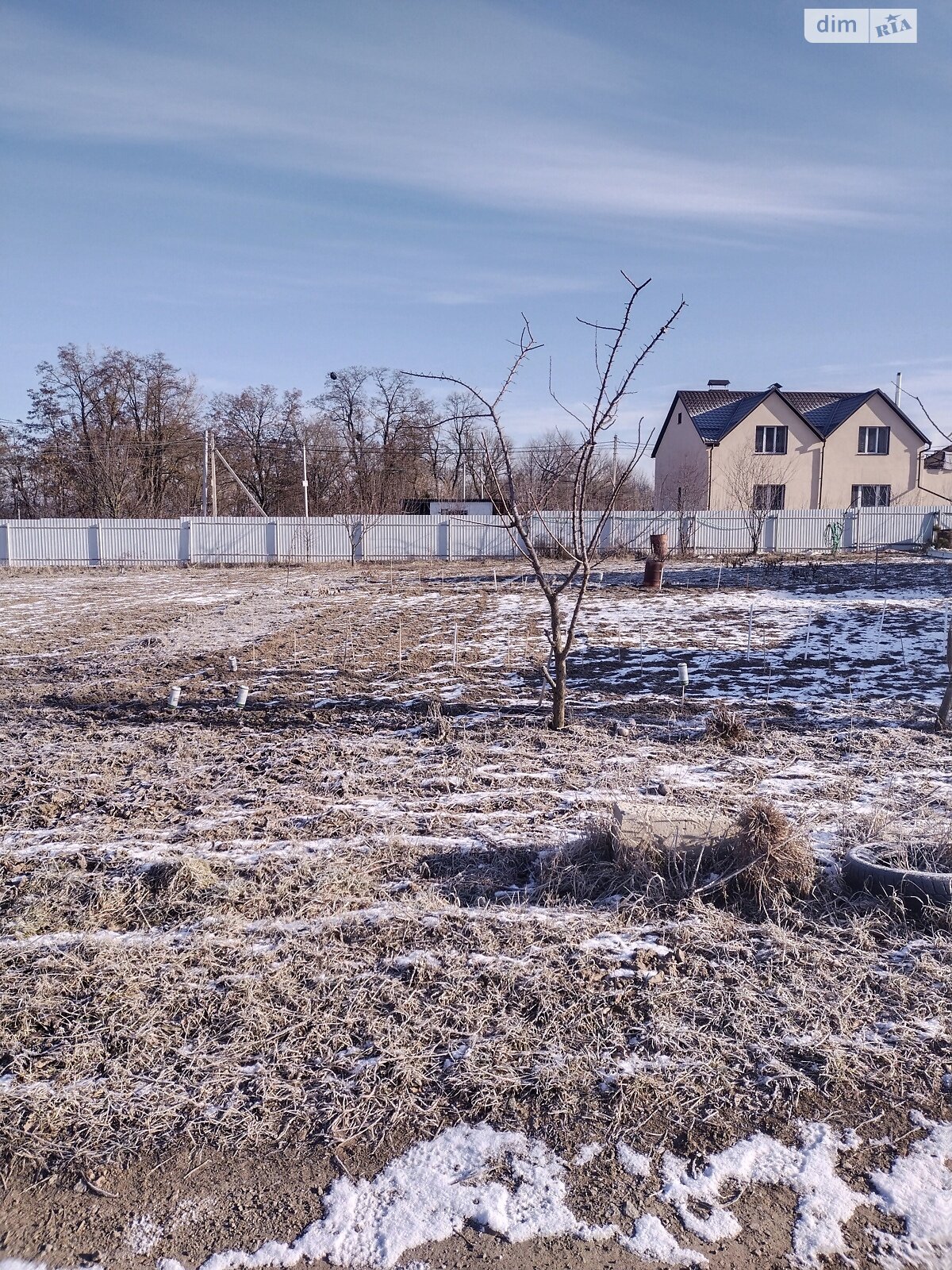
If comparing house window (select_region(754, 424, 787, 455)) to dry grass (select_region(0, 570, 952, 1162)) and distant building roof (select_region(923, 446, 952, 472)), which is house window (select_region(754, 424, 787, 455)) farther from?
dry grass (select_region(0, 570, 952, 1162))

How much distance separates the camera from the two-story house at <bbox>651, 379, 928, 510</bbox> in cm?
3156

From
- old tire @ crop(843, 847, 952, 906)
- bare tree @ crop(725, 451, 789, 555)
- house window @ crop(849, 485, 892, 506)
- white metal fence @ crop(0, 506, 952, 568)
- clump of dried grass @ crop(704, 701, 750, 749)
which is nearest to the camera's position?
old tire @ crop(843, 847, 952, 906)

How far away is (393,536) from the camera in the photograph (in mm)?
A: 26141

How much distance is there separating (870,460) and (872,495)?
4.61ft

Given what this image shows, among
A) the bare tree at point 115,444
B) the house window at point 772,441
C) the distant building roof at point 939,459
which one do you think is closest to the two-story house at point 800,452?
the house window at point 772,441

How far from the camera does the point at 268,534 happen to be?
2555 cm

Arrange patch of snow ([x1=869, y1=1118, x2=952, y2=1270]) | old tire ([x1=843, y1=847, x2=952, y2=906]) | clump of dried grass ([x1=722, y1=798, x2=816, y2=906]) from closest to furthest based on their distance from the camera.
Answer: patch of snow ([x1=869, y1=1118, x2=952, y2=1270])
old tire ([x1=843, y1=847, x2=952, y2=906])
clump of dried grass ([x1=722, y1=798, x2=816, y2=906])

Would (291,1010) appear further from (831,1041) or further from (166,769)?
(166,769)

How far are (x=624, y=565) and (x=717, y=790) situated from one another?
1782 cm

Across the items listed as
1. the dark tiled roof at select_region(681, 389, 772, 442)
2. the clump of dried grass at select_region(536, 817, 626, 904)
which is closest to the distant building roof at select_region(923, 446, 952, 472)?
the clump of dried grass at select_region(536, 817, 626, 904)

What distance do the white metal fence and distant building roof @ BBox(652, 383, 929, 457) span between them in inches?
241

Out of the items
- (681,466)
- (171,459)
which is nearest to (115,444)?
(171,459)

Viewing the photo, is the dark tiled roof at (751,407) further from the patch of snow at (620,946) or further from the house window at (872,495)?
the patch of snow at (620,946)

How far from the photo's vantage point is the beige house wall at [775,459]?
3147 cm
